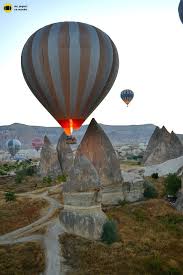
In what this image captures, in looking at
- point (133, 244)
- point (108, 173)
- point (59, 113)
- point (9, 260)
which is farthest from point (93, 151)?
point (9, 260)

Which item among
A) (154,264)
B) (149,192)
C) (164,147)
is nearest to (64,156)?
(164,147)

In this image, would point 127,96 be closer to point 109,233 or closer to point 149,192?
point 149,192

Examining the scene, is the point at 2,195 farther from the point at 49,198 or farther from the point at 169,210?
the point at 169,210

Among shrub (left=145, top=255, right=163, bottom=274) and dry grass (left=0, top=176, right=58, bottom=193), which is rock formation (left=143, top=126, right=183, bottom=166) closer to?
dry grass (left=0, top=176, right=58, bottom=193)

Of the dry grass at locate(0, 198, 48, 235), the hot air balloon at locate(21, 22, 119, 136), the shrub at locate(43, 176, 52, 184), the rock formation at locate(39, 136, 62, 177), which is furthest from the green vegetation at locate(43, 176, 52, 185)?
the hot air balloon at locate(21, 22, 119, 136)

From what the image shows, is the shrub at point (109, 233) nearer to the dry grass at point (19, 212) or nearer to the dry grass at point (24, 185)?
the dry grass at point (19, 212)
